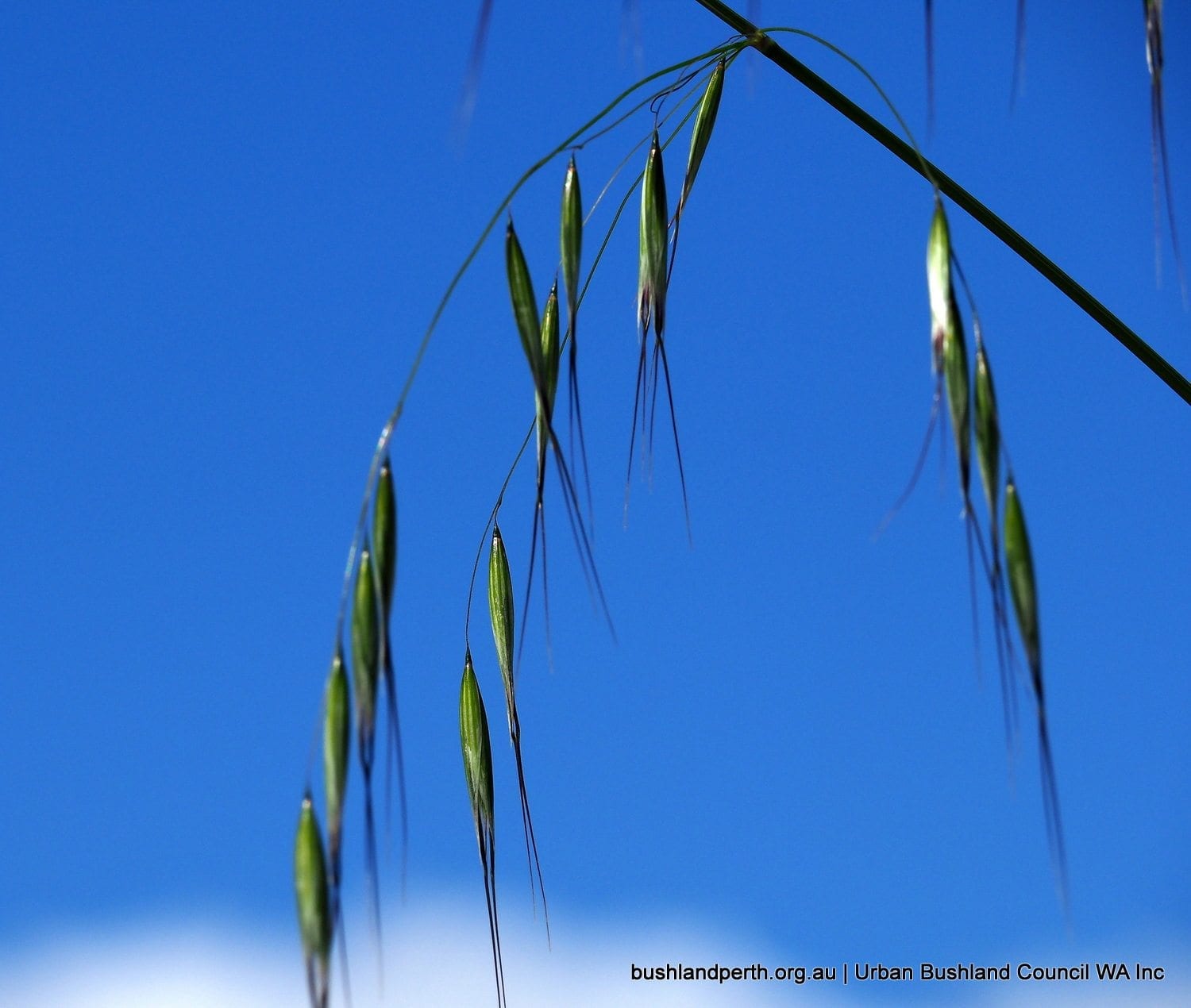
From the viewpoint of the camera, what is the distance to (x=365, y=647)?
0.73 metres

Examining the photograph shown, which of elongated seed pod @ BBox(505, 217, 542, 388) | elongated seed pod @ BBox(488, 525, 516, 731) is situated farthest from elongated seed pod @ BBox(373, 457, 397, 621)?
elongated seed pod @ BBox(488, 525, 516, 731)

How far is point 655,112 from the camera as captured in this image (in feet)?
3.27

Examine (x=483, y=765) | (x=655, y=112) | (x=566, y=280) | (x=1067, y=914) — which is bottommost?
(x=1067, y=914)

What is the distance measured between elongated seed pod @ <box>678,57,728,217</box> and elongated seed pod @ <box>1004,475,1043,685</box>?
0.42 meters

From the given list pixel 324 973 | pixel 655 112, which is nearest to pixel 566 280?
pixel 655 112

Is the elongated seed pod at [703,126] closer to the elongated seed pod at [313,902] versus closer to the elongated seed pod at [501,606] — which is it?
the elongated seed pod at [501,606]

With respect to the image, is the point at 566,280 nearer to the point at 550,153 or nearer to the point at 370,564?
the point at 550,153

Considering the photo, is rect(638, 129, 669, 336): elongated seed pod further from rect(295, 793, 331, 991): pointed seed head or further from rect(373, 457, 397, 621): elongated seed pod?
rect(295, 793, 331, 991): pointed seed head

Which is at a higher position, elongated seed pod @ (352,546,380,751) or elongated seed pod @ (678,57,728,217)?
elongated seed pod @ (678,57,728,217)

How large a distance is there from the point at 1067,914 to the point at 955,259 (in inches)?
15.4

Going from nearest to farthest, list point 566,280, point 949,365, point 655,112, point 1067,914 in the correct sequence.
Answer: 1. point 1067,914
2. point 949,365
3. point 566,280
4. point 655,112

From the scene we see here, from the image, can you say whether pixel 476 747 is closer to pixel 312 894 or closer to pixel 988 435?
pixel 312 894

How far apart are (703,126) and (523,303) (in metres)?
0.26

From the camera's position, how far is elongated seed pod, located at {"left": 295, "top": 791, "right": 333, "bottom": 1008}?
652mm
